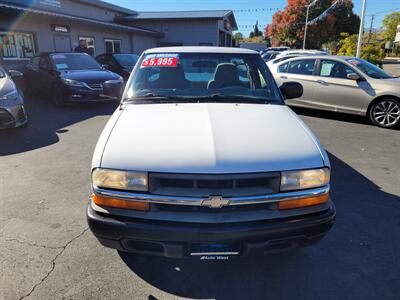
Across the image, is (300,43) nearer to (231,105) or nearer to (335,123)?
(335,123)

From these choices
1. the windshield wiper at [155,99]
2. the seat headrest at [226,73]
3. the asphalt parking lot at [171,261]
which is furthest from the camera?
the seat headrest at [226,73]

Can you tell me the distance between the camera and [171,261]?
8.95 feet

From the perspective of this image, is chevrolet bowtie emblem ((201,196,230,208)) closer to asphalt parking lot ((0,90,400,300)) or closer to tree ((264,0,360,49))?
asphalt parking lot ((0,90,400,300))

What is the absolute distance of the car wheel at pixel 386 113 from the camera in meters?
7.21

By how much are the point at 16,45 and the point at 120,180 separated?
44.6ft

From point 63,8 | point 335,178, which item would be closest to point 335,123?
point 335,178

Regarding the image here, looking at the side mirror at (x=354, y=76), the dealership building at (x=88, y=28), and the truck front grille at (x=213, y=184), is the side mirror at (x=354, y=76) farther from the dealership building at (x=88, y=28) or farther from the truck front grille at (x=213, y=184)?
the dealership building at (x=88, y=28)

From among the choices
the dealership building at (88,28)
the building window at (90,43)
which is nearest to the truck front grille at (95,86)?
the dealership building at (88,28)

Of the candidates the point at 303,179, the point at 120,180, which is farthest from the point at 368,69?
the point at 120,180

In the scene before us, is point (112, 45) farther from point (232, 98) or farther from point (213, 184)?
point (213, 184)

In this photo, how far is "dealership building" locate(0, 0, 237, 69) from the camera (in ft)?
41.2

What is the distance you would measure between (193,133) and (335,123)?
253 inches

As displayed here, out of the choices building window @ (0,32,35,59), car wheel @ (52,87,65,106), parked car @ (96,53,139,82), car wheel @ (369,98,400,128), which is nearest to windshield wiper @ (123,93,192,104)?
car wheel @ (369,98,400,128)

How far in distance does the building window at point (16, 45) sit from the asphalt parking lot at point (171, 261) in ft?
32.3
